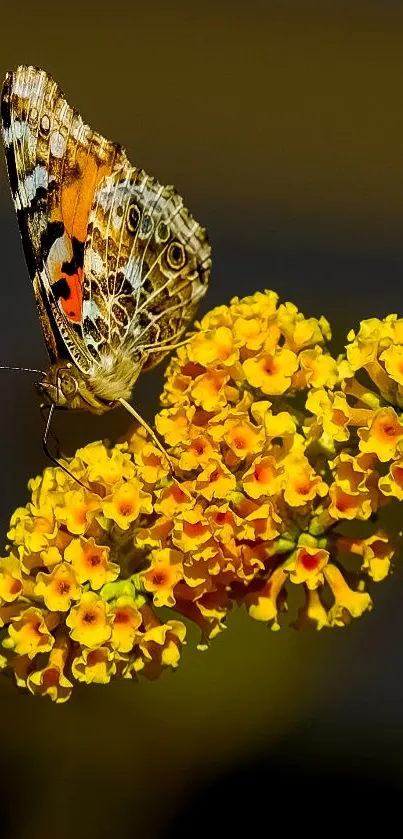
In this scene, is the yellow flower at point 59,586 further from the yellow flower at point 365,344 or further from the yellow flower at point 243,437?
the yellow flower at point 365,344

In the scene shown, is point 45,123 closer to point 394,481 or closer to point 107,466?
point 107,466

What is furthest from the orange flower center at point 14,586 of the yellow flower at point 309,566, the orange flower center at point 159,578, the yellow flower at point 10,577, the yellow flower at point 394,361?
the yellow flower at point 394,361

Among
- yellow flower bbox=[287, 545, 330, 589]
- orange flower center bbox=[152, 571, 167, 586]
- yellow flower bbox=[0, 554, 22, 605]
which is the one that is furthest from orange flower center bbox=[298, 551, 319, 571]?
yellow flower bbox=[0, 554, 22, 605]

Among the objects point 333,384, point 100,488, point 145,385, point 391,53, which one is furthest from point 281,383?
point 391,53

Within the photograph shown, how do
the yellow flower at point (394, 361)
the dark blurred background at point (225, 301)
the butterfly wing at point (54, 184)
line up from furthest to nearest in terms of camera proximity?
1. the dark blurred background at point (225, 301)
2. the butterfly wing at point (54, 184)
3. the yellow flower at point (394, 361)

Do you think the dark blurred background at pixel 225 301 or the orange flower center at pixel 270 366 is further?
the dark blurred background at pixel 225 301

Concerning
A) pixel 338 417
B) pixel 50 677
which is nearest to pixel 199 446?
pixel 338 417

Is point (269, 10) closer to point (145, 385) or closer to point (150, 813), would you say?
point (145, 385)

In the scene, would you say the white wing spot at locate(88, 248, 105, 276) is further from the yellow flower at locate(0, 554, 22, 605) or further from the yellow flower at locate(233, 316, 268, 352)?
the yellow flower at locate(0, 554, 22, 605)

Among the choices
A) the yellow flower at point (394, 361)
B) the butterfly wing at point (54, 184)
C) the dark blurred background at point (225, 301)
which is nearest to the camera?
the yellow flower at point (394, 361)
